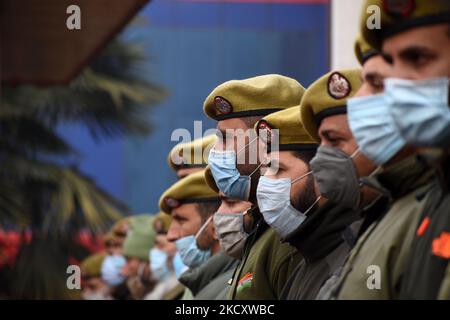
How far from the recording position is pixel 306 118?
670 cm

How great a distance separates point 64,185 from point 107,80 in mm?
2028

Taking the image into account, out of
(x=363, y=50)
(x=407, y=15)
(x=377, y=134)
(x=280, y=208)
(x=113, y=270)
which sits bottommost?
(x=113, y=270)

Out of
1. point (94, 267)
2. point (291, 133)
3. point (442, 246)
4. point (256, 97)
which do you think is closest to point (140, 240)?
point (94, 267)

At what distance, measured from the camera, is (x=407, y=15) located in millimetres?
5168

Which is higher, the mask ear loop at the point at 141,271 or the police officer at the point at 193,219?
the police officer at the point at 193,219

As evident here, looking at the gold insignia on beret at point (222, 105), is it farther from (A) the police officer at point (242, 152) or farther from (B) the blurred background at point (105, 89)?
(B) the blurred background at point (105, 89)

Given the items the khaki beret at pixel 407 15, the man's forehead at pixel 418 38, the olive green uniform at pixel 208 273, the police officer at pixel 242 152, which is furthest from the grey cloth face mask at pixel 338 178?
the olive green uniform at pixel 208 273

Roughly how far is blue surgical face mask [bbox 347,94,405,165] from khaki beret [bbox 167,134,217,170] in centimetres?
430

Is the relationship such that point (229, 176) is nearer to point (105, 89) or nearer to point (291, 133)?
point (291, 133)

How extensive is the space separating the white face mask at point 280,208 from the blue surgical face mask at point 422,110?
2145mm

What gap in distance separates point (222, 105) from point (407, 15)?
10.6 feet

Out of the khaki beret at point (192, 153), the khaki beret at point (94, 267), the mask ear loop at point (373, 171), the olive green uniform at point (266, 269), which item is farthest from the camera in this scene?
the khaki beret at point (94, 267)

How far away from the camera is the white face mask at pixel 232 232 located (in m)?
8.31

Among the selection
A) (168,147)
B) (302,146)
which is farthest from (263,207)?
(168,147)
